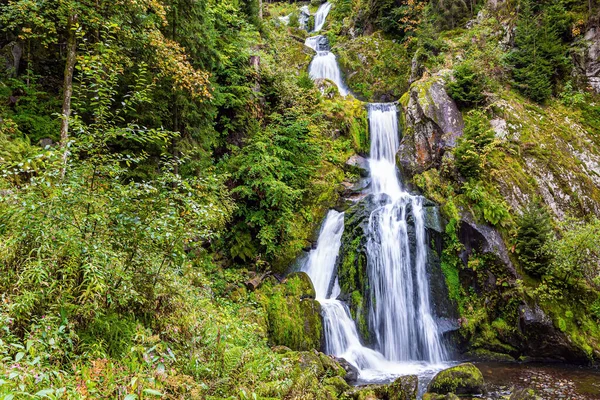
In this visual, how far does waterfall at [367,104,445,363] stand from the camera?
10016 mm

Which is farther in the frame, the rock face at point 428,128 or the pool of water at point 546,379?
the rock face at point 428,128

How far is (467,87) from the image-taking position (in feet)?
47.7

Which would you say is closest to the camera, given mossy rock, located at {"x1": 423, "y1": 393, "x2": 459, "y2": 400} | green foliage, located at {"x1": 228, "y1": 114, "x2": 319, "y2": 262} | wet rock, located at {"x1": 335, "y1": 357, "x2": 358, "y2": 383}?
mossy rock, located at {"x1": 423, "y1": 393, "x2": 459, "y2": 400}

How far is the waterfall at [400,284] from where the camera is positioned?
10016 millimetres

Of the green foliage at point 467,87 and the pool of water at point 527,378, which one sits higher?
the green foliage at point 467,87

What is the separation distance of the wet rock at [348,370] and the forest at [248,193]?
0.09 metres

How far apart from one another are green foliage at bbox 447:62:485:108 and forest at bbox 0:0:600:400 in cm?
10

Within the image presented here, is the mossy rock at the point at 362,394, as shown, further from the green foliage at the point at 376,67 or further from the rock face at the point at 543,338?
the green foliage at the point at 376,67

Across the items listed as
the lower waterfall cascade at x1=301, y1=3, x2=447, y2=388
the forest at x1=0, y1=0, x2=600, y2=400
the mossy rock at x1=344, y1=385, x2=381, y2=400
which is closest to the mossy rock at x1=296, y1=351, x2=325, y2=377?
the forest at x1=0, y1=0, x2=600, y2=400

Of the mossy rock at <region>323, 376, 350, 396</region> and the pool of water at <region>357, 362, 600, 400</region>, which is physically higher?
the mossy rock at <region>323, 376, 350, 396</region>

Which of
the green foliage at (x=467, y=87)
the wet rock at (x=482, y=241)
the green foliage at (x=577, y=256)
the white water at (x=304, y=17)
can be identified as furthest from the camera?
the white water at (x=304, y=17)

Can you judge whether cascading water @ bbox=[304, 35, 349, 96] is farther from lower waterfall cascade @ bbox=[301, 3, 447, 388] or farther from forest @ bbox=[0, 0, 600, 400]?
lower waterfall cascade @ bbox=[301, 3, 447, 388]

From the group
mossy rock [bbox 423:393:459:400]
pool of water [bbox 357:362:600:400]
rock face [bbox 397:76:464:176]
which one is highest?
rock face [bbox 397:76:464:176]

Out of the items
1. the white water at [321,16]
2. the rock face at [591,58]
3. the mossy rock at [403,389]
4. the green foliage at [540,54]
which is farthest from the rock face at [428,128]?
the white water at [321,16]
